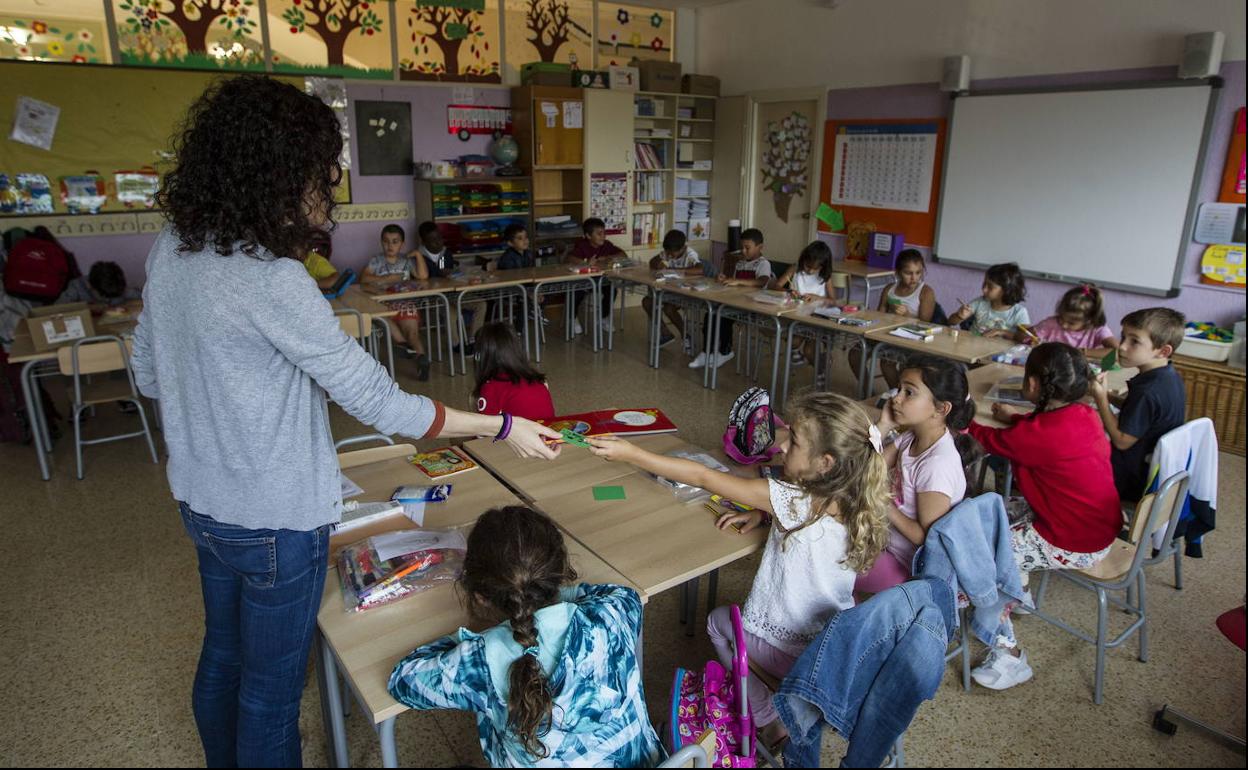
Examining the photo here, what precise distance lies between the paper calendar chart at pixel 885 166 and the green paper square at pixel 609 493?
17.6 ft

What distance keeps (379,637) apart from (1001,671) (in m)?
2.02

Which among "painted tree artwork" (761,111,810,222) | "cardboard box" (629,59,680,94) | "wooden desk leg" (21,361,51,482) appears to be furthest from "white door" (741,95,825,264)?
"wooden desk leg" (21,361,51,482)

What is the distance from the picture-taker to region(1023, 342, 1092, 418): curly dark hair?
8.42 ft

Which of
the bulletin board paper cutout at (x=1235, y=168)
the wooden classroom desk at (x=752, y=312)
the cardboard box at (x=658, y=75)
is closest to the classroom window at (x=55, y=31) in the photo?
the cardboard box at (x=658, y=75)

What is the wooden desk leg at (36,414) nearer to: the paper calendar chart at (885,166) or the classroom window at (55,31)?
the classroom window at (55,31)

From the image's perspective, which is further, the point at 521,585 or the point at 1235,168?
the point at 1235,168

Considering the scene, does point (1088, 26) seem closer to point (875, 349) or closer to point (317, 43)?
point (875, 349)

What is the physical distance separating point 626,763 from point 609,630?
26 centimetres

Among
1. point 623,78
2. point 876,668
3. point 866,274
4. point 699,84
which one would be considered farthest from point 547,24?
point 876,668

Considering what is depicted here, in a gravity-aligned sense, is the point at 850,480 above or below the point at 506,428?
below

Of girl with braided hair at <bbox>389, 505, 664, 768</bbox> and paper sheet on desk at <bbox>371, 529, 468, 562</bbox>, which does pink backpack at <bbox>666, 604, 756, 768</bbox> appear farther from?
paper sheet on desk at <bbox>371, 529, 468, 562</bbox>

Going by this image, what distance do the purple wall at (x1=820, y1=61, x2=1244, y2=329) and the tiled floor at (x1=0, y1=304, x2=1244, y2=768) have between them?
5.84 ft

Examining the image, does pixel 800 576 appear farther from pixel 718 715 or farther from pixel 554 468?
pixel 554 468

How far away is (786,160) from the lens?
26.2 ft
